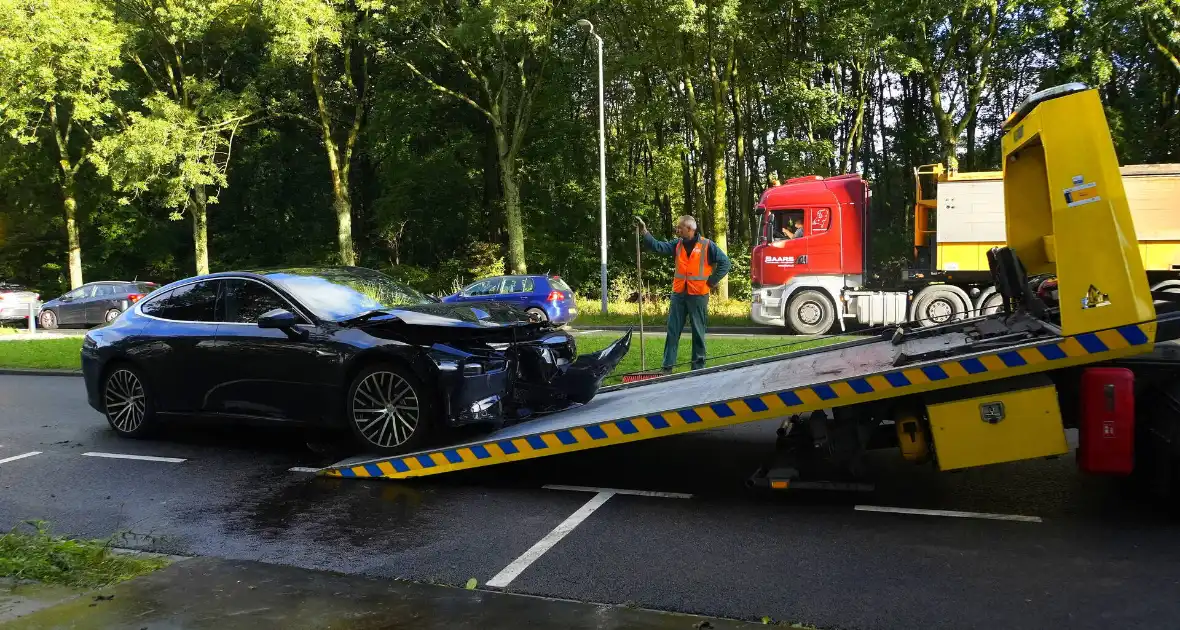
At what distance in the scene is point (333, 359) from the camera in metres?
6.59

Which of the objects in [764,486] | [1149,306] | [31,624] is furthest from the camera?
[764,486]

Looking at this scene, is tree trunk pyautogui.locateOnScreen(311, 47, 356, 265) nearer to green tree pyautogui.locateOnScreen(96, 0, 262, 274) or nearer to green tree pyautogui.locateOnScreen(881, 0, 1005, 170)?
green tree pyautogui.locateOnScreen(96, 0, 262, 274)

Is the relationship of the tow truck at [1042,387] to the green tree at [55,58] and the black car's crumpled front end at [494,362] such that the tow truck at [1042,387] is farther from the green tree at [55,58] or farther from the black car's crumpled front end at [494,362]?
the green tree at [55,58]

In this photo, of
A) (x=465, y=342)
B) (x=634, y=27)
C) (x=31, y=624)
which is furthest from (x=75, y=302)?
(x=31, y=624)

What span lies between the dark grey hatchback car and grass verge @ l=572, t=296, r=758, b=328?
13.4m

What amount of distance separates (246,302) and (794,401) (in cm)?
460

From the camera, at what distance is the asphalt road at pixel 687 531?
3.95 metres

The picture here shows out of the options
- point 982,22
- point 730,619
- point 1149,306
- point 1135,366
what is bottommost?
point 730,619

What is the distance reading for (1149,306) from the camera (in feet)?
15.1

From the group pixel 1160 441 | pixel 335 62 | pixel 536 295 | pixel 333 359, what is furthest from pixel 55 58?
pixel 1160 441

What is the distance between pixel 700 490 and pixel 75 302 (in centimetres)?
2643

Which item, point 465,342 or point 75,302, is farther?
point 75,302

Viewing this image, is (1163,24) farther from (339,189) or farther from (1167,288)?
(339,189)

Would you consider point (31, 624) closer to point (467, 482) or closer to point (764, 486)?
point (467, 482)
